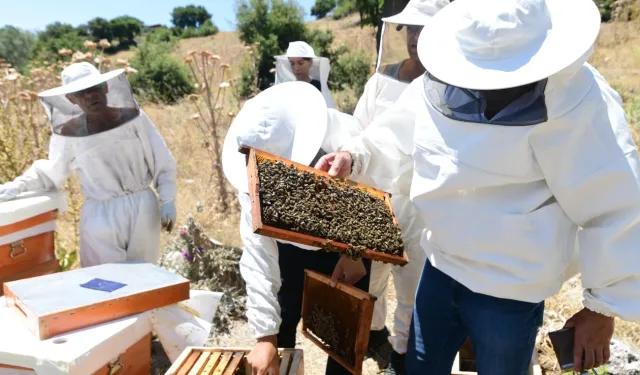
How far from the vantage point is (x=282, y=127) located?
2232 mm

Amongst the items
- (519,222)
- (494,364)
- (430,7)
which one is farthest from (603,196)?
(430,7)

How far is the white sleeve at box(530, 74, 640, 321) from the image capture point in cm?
137

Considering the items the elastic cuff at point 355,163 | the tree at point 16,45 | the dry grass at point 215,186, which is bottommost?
the dry grass at point 215,186

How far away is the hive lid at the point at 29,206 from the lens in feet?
9.14

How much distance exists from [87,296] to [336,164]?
1.42 meters

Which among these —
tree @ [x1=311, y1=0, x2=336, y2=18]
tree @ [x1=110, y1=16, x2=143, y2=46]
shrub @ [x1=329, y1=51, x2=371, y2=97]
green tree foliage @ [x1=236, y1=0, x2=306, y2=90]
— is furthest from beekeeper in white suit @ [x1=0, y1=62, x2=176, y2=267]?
tree @ [x1=110, y1=16, x2=143, y2=46]

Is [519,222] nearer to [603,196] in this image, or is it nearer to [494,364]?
[603,196]

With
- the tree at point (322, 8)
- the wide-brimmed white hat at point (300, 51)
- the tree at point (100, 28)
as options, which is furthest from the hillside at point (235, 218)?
the tree at point (100, 28)

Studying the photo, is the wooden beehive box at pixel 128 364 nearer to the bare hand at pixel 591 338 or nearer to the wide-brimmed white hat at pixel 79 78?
the wide-brimmed white hat at pixel 79 78

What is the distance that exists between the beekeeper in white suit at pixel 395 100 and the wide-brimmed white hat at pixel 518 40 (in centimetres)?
129

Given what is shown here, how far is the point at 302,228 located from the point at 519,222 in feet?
2.56

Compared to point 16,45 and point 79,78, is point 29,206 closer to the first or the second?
point 79,78

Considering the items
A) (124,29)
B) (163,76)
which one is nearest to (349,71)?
(163,76)

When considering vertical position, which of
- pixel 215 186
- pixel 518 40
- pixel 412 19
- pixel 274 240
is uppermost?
pixel 412 19
